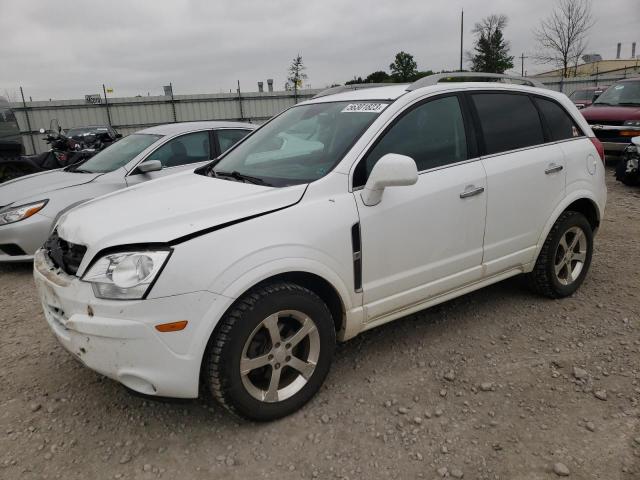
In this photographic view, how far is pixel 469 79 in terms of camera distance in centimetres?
378

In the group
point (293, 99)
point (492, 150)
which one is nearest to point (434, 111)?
point (492, 150)

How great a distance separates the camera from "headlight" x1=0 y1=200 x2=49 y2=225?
4.94 meters

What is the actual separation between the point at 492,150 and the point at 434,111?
53 cm

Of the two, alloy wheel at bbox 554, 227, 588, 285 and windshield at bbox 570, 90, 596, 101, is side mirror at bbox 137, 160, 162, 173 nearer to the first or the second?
alloy wheel at bbox 554, 227, 588, 285

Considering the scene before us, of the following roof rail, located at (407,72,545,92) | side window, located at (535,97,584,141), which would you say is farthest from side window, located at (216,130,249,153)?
side window, located at (535,97,584,141)

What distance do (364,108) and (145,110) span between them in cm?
1815

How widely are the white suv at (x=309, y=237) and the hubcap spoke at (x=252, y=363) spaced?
0.01 metres

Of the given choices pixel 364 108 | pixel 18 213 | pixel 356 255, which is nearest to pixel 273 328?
pixel 356 255

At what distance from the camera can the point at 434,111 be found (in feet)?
10.4

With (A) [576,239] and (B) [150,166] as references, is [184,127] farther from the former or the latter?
(A) [576,239]

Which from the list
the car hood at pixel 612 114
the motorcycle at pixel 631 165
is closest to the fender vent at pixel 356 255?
the motorcycle at pixel 631 165

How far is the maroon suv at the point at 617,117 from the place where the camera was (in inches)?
376

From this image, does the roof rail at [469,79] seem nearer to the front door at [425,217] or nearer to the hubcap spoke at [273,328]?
the front door at [425,217]

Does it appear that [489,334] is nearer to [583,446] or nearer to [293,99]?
[583,446]
